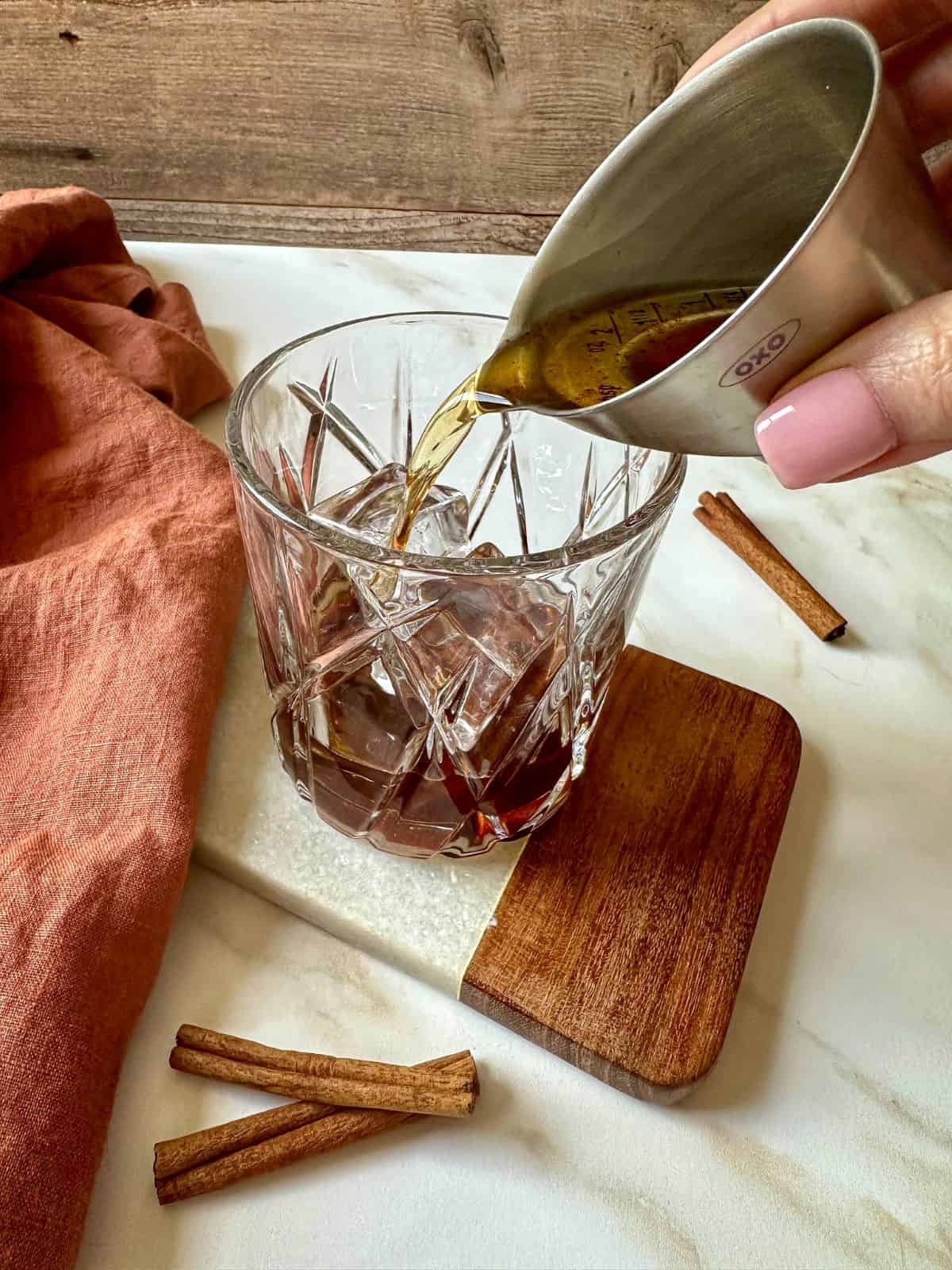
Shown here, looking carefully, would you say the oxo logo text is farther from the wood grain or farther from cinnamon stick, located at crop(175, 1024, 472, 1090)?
the wood grain

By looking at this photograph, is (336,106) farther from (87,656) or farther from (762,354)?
(762,354)

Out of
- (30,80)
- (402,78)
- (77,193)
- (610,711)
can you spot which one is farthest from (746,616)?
(30,80)

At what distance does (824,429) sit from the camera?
43cm

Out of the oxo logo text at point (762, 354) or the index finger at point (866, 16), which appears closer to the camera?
the oxo logo text at point (762, 354)

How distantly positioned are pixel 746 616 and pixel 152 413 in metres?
0.50

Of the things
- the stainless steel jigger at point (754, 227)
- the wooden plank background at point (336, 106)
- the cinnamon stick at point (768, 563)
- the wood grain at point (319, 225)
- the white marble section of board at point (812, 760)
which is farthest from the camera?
the wood grain at point (319, 225)

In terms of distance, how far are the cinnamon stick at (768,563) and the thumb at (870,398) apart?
1.25 feet

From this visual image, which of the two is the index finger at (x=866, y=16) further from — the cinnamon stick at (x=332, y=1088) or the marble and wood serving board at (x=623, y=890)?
the cinnamon stick at (x=332, y=1088)

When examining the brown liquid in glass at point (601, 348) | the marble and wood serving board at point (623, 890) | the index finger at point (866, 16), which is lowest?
the marble and wood serving board at point (623, 890)

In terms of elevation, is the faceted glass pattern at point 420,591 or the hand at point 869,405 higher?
the hand at point 869,405

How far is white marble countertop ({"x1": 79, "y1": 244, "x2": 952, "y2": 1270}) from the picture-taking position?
498 millimetres

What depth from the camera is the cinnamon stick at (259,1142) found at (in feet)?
1.64

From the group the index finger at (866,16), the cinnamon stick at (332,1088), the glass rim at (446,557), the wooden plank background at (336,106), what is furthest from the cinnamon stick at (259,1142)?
the wooden plank background at (336,106)

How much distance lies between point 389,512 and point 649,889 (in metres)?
0.29
